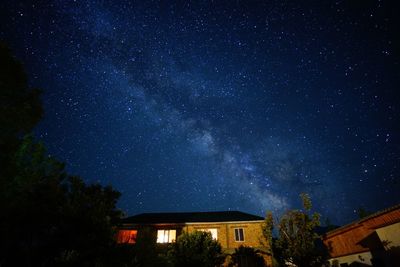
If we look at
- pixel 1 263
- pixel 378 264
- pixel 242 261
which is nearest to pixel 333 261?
pixel 378 264

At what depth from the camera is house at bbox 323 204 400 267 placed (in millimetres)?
18188

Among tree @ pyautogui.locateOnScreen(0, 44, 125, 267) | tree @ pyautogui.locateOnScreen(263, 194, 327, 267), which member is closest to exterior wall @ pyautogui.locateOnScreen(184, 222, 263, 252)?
tree @ pyautogui.locateOnScreen(263, 194, 327, 267)

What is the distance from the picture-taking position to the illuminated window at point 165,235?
3241cm

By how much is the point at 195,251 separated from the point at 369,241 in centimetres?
1647

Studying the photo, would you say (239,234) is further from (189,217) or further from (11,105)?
(11,105)

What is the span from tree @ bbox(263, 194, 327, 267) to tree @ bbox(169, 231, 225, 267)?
6220 millimetres

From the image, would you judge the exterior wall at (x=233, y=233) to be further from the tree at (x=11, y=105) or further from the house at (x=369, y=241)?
the tree at (x=11, y=105)

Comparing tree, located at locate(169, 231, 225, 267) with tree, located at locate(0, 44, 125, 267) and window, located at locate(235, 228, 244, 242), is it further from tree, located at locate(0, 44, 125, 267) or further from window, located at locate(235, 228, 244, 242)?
window, located at locate(235, 228, 244, 242)

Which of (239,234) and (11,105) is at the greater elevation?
(11,105)

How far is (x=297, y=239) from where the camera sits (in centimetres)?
2272

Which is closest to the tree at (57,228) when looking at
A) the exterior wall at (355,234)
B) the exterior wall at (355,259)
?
the exterior wall at (355,234)

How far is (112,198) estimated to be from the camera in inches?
593

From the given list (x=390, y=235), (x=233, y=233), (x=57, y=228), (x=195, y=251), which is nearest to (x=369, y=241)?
(x=390, y=235)

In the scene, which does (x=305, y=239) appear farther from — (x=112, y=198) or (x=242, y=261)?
(x=112, y=198)
